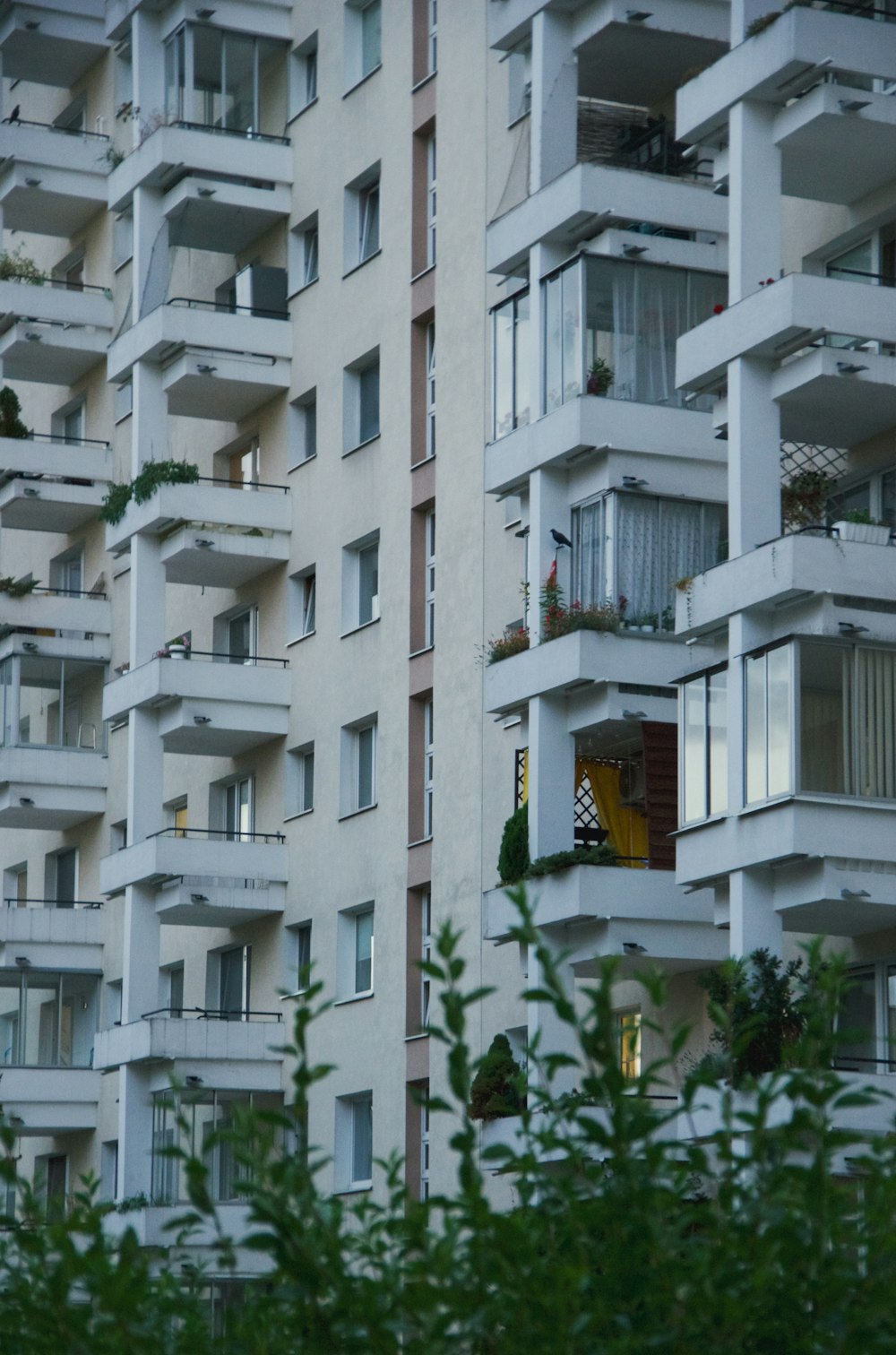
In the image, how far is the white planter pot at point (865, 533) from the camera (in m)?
25.6

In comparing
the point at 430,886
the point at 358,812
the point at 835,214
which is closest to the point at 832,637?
the point at 835,214

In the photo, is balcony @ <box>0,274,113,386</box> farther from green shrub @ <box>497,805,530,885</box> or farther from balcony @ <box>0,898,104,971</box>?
green shrub @ <box>497,805,530,885</box>

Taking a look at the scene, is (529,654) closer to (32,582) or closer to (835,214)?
(835,214)

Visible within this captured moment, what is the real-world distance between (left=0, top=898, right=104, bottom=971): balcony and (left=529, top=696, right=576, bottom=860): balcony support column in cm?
1800

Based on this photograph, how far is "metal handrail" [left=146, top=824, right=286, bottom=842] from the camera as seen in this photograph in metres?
40.1

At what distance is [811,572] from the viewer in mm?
25312

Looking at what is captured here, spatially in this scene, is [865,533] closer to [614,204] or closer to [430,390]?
[614,204]

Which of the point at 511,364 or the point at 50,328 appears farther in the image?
the point at 50,328

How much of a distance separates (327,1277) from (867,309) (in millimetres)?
19904

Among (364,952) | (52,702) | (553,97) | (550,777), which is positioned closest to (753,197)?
(553,97)

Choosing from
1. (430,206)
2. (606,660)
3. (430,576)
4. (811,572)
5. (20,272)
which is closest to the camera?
(811,572)

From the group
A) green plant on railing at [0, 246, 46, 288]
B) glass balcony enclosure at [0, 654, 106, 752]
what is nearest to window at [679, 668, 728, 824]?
glass balcony enclosure at [0, 654, 106, 752]

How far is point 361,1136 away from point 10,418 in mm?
18157

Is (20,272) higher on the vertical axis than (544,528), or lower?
higher
